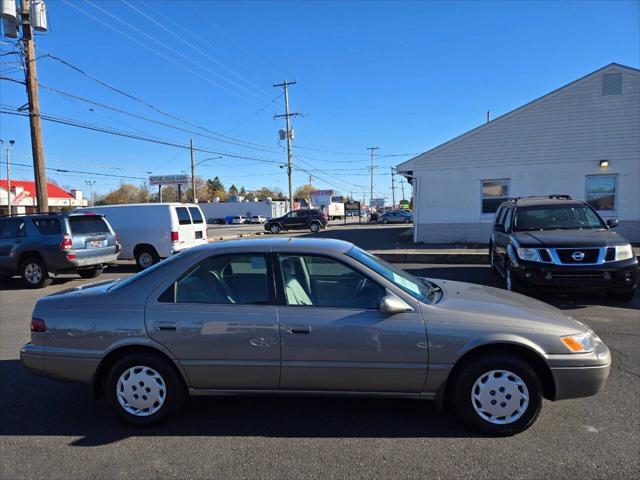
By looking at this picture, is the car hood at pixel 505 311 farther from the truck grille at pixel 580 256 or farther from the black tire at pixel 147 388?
the truck grille at pixel 580 256

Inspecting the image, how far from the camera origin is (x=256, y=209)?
68.9 metres

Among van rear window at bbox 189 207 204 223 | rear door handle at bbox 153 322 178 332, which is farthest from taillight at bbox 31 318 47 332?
van rear window at bbox 189 207 204 223

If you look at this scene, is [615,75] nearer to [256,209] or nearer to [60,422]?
[60,422]

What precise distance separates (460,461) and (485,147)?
15610 millimetres

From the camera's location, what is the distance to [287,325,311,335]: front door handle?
10.6 ft

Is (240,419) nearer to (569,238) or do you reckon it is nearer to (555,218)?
(569,238)

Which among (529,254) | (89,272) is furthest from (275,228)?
(529,254)

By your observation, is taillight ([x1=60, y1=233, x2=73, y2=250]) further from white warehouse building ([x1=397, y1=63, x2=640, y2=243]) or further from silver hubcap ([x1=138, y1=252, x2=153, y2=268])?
white warehouse building ([x1=397, y1=63, x2=640, y2=243])

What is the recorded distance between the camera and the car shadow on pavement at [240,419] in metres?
3.34

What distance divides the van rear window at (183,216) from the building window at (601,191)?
13.9 m

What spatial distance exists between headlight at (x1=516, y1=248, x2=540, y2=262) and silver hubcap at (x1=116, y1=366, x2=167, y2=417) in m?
5.83

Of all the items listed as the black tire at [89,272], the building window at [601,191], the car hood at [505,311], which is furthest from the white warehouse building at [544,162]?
the car hood at [505,311]

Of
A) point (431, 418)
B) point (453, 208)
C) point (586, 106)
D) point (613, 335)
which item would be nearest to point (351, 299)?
point (431, 418)

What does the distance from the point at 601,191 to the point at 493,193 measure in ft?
12.0
